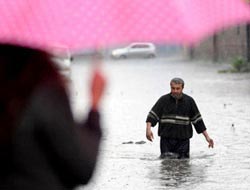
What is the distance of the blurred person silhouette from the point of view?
2992 mm

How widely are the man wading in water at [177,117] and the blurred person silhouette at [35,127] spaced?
742 centimetres

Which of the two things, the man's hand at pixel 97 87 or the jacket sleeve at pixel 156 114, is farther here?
the jacket sleeve at pixel 156 114

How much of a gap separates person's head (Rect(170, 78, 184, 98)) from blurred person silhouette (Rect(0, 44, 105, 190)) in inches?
290

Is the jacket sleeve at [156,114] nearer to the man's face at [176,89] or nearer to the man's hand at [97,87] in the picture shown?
the man's face at [176,89]

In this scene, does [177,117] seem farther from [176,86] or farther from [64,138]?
[64,138]

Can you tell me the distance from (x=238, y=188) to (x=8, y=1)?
6.46m

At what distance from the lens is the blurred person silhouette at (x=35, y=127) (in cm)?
299

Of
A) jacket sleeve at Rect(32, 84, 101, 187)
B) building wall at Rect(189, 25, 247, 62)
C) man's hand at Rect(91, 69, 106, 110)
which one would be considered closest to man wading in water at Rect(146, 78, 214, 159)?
man's hand at Rect(91, 69, 106, 110)

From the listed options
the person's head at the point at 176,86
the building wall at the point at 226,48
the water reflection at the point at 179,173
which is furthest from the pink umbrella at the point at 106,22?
the building wall at the point at 226,48

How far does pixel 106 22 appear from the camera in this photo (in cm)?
285

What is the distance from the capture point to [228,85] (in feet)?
93.2

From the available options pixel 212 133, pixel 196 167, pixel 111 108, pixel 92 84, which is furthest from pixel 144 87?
pixel 92 84

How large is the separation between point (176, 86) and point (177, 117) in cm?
40

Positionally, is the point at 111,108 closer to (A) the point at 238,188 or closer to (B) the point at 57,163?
(A) the point at 238,188
